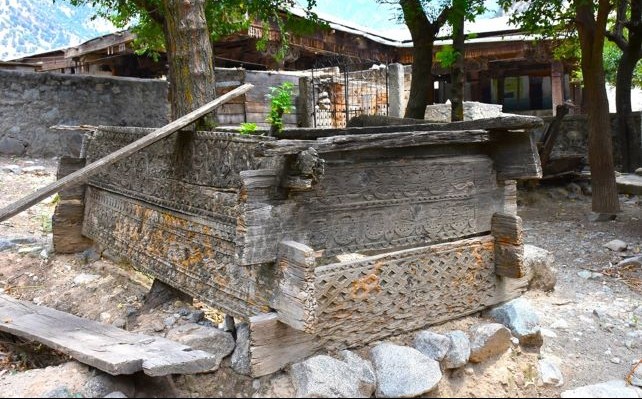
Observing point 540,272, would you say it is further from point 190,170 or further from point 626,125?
point 626,125

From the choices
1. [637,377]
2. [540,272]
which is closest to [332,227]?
[637,377]

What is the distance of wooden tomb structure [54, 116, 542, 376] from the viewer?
3168mm

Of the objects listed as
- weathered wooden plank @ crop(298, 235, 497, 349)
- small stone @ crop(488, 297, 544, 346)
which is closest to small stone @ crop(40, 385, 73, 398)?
weathered wooden plank @ crop(298, 235, 497, 349)

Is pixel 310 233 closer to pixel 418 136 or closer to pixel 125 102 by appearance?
pixel 418 136

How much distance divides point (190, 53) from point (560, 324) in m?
3.84

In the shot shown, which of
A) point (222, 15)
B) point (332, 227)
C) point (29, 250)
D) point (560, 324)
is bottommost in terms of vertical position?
point (560, 324)

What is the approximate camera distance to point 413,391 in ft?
10.5

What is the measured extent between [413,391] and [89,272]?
10.9 feet

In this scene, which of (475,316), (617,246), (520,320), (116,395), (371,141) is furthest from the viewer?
(617,246)

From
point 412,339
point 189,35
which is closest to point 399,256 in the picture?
point 412,339

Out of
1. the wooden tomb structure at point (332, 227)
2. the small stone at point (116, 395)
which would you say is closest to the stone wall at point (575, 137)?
the wooden tomb structure at point (332, 227)

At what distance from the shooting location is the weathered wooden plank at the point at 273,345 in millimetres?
3158

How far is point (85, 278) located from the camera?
16.8 feet

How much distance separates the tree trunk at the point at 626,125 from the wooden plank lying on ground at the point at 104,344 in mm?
12488
